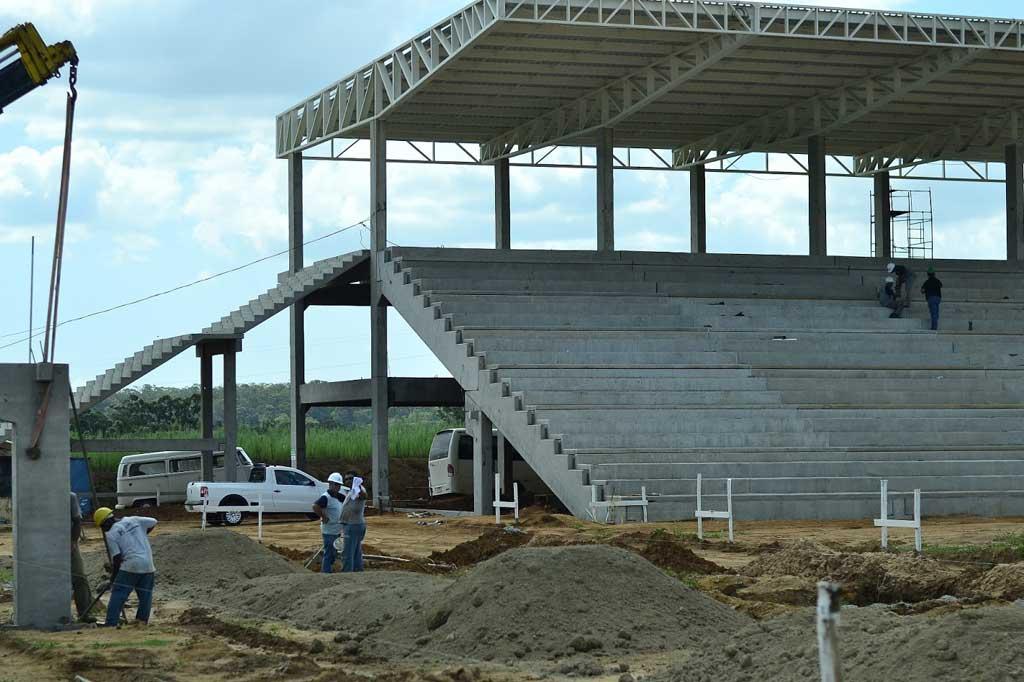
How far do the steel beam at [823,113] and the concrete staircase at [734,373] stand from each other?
144 inches

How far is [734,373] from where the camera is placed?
37.6 meters

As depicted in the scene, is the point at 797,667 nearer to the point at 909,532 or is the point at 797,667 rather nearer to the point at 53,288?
the point at 53,288

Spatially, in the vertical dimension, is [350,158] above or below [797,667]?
above

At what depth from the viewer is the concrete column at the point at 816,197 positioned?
47.0 m

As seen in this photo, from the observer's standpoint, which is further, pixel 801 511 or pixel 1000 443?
pixel 1000 443

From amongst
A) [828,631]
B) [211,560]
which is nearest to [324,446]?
[211,560]

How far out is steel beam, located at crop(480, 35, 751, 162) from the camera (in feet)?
127

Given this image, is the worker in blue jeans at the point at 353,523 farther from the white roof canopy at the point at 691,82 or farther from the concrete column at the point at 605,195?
the concrete column at the point at 605,195

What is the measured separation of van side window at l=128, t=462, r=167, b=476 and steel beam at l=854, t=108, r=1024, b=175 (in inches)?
924

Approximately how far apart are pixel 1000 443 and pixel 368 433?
34534mm

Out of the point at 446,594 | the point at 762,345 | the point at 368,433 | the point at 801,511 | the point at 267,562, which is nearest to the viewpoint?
the point at 446,594

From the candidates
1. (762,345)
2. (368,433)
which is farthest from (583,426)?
(368,433)

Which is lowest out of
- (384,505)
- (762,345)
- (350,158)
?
(384,505)

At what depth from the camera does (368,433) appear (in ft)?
217
